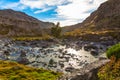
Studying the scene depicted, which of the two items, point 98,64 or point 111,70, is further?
point 98,64

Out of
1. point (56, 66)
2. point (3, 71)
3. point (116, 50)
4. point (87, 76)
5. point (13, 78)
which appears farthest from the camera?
point (56, 66)

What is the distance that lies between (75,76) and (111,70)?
25.3 feet

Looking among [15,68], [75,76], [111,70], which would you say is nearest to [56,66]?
[15,68]

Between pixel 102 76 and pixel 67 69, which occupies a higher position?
pixel 102 76

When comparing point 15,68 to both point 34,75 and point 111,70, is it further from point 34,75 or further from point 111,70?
point 111,70

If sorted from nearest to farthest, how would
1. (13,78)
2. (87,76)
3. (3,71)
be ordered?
1. (87,76)
2. (13,78)
3. (3,71)

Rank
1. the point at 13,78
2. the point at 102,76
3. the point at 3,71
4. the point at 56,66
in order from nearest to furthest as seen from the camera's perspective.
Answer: the point at 102,76
the point at 13,78
the point at 3,71
the point at 56,66

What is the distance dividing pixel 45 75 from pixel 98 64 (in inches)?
663

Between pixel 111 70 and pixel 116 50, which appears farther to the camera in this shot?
pixel 116 50

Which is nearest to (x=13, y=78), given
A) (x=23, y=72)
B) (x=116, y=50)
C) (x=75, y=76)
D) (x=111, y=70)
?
(x=23, y=72)

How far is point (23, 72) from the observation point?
4391 centimetres

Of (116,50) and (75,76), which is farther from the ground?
(116,50)

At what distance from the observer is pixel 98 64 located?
28.7 meters

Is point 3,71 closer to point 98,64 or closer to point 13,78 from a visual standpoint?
point 13,78
